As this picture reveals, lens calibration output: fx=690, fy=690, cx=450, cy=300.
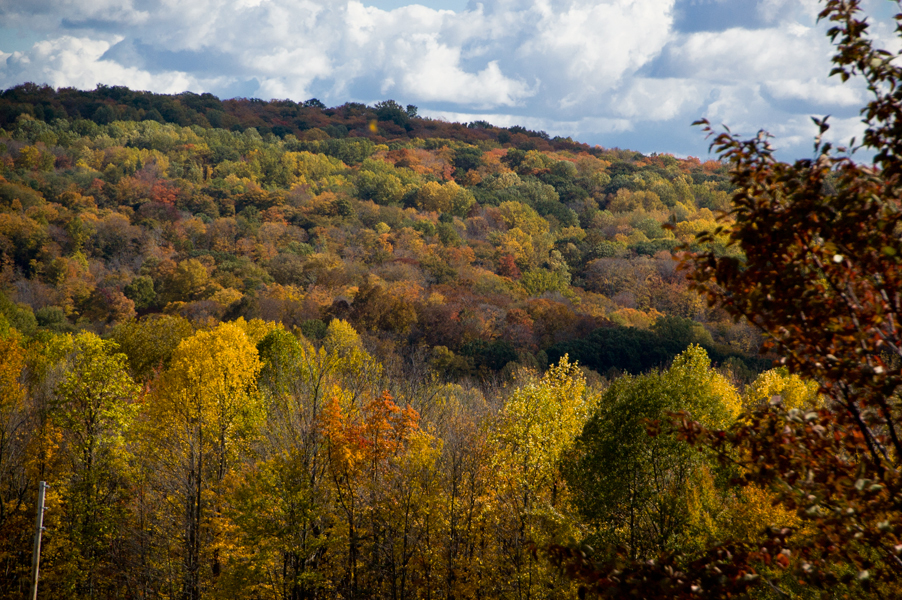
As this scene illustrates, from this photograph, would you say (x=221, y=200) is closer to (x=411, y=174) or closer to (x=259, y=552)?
(x=411, y=174)

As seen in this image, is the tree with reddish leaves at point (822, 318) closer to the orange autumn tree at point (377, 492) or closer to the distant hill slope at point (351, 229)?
the orange autumn tree at point (377, 492)

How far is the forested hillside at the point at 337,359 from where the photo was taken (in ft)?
63.5

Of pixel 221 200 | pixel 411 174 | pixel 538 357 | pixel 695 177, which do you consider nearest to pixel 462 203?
pixel 411 174

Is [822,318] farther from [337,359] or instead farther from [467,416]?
[337,359]

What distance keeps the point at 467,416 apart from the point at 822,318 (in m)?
28.3

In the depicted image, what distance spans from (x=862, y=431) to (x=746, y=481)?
0.87 meters

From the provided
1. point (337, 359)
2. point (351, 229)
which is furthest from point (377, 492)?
point (351, 229)

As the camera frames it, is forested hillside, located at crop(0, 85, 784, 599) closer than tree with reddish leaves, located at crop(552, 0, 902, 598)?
No

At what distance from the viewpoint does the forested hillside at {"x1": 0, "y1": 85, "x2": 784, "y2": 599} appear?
19359 millimetres

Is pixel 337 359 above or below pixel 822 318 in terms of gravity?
below

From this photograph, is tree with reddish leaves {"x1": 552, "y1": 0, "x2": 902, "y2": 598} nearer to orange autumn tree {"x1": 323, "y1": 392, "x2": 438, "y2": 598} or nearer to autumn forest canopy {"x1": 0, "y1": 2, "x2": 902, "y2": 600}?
autumn forest canopy {"x1": 0, "y1": 2, "x2": 902, "y2": 600}

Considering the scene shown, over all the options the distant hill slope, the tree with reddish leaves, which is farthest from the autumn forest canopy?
the distant hill slope

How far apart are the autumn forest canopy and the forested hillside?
16cm

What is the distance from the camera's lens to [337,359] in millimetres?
34438
